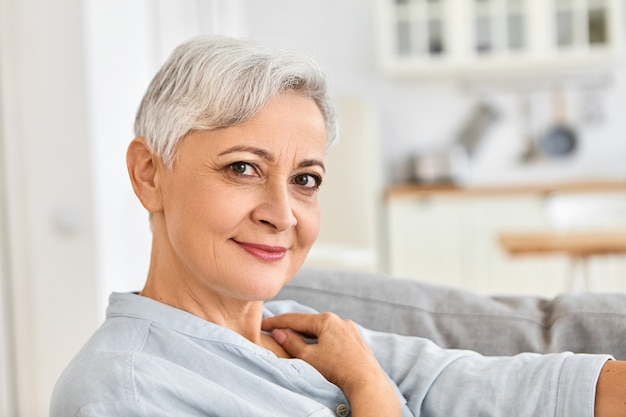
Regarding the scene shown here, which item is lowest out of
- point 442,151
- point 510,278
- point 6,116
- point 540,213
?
point 510,278

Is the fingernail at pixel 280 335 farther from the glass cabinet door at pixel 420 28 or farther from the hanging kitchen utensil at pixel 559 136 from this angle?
the hanging kitchen utensil at pixel 559 136

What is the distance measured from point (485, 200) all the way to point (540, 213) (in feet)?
1.14

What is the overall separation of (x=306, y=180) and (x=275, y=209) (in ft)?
0.29

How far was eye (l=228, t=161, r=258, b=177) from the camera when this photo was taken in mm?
1289

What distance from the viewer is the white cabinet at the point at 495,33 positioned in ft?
18.5

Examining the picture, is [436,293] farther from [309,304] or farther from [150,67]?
[150,67]

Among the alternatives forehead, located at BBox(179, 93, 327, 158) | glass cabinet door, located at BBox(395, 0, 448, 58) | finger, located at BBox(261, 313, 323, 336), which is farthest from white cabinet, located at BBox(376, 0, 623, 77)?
forehead, located at BBox(179, 93, 327, 158)

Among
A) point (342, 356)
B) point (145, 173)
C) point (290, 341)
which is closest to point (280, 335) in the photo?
point (290, 341)

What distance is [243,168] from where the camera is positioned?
1.29 meters

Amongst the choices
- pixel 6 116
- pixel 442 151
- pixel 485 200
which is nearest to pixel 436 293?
pixel 6 116

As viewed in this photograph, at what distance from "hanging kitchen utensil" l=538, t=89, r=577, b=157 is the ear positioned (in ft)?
16.5

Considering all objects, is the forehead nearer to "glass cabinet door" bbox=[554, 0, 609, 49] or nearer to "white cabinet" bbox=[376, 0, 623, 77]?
"white cabinet" bbox=[376, 0, 623, 77]

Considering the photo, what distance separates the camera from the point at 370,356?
139 cm

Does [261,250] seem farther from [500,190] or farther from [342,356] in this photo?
[500,190]
